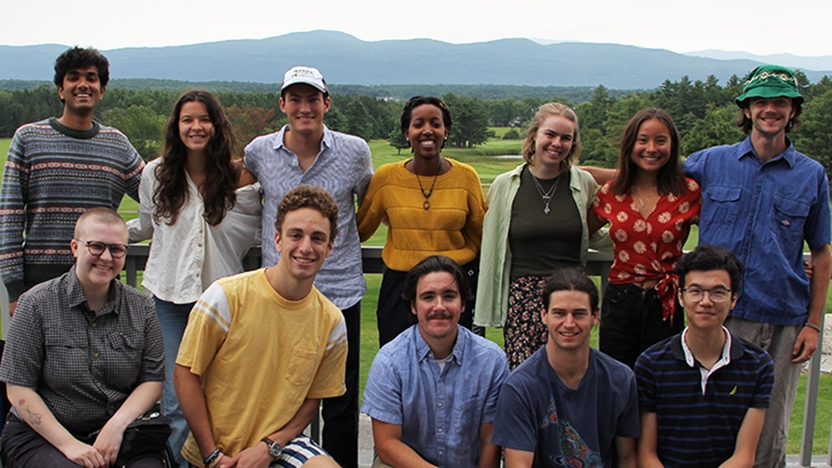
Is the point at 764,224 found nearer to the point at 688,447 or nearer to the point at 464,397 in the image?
the point at 688,447

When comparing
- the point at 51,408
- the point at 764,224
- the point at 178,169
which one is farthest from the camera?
the point at 178,169

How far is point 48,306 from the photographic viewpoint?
2617 mm

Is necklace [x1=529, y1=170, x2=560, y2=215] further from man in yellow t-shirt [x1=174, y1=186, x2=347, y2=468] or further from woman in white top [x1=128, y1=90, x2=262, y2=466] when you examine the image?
woman in white top [x1=128, y1=90, x2=262, y2=466]

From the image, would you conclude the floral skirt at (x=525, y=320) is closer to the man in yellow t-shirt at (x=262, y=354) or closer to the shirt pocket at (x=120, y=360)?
the man in yellow t-shirt at (x=262, y=354)

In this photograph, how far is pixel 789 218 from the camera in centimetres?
299

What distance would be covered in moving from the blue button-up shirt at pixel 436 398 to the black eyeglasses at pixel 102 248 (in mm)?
1102

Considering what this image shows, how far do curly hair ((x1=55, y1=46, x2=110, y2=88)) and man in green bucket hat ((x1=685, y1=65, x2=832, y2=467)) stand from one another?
10.1ft

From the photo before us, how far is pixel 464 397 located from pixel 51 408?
1.60 metres

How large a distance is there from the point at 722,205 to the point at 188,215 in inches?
96.3

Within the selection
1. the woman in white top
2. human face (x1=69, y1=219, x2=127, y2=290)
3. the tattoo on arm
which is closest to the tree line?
the woman in white top

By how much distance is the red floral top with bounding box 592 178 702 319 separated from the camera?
3.03 meters

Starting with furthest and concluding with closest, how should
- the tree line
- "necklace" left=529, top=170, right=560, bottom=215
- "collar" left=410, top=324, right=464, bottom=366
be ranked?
the tree line < "necklace" left=529, top=170, right=560, bottom=215 < "collar" left=410, top=324, right=464, bottom=366

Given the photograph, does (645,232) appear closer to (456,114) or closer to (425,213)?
(425,213)

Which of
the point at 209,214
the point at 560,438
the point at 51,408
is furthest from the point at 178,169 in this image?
the point at 560,438
